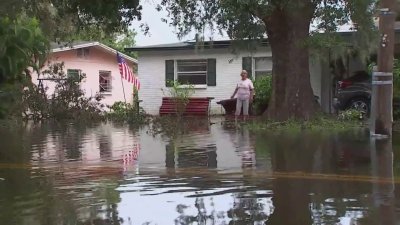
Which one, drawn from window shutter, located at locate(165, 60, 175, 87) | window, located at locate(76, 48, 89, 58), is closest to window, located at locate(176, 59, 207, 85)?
window shutter, located at locate(165, 60, 175, 87)

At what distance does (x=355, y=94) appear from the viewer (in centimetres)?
2153

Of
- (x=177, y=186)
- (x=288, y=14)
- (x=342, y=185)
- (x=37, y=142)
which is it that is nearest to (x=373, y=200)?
(x=342, y=185)

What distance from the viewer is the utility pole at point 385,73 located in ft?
40.0

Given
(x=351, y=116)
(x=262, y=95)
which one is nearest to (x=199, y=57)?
(x=262, y=95)

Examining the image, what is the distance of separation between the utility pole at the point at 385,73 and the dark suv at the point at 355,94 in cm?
885

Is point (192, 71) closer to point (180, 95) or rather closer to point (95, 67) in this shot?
point (180, 95)

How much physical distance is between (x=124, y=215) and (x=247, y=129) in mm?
9794

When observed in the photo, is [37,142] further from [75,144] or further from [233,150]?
[233,150]

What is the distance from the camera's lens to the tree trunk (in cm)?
1670

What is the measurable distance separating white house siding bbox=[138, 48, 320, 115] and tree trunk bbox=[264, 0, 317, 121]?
7430 mm

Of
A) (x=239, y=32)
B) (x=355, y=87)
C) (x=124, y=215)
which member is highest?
(x=239, y=32)

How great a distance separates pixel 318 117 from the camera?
17.1 m

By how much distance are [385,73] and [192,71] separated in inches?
606

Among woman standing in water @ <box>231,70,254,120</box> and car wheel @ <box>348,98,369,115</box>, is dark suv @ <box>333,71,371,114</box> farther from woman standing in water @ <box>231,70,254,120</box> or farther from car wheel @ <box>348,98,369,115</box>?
woman standing in water @ <box>231,70,254,120</box>
